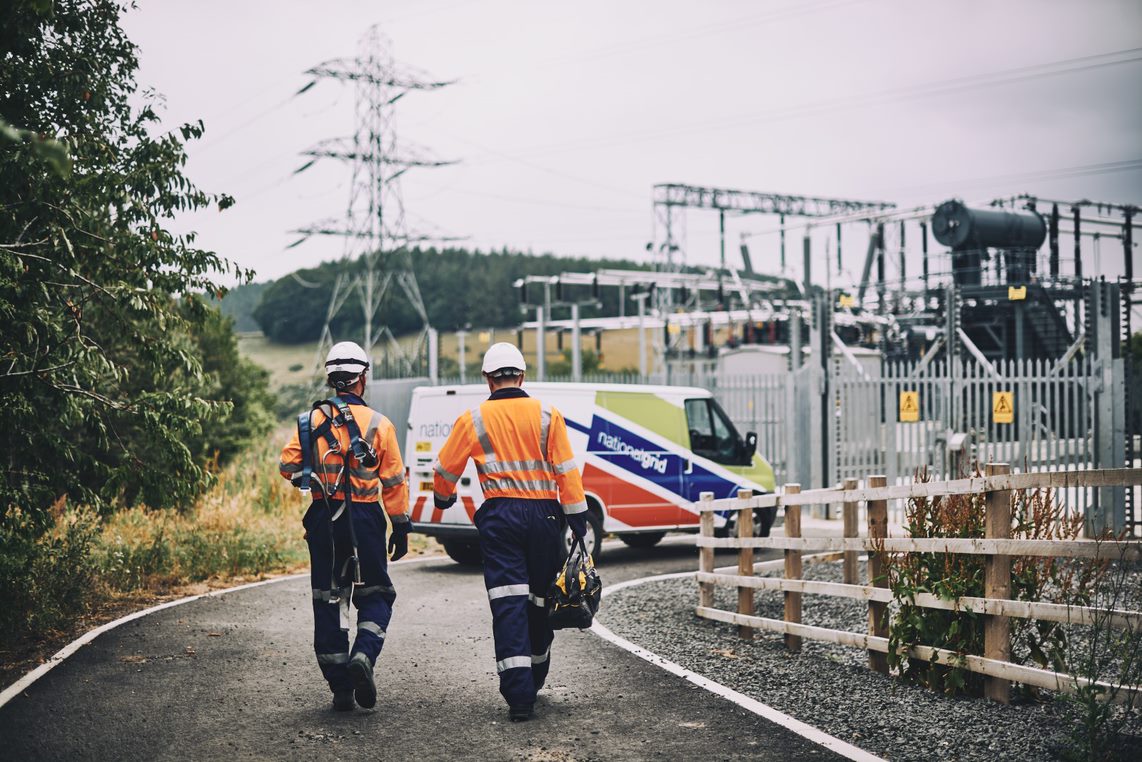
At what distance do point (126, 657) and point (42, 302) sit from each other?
2596 mm

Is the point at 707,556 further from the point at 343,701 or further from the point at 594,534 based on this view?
the point at 343,701

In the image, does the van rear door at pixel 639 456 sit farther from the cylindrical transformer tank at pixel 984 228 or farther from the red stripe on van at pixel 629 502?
the cylindrical transformer tank at pixel 984 228

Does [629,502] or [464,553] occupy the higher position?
[629,502]

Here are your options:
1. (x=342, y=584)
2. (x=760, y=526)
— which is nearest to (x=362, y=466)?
(x=342, y=584)

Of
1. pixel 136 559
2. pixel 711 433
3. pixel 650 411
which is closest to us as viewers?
pixel 136 559

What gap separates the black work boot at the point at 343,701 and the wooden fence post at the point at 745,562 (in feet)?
12.2

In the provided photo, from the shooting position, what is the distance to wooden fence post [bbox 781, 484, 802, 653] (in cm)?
893

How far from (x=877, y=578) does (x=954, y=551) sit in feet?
2.84

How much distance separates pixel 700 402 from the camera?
14922 mm

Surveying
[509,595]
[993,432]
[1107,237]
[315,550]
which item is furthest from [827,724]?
[1107,237]

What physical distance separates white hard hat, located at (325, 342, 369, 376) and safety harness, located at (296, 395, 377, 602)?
0.75 feet

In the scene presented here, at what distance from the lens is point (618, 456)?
1395cm

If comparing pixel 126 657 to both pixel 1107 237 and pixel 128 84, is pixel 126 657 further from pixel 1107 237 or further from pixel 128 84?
pixel 1107 237

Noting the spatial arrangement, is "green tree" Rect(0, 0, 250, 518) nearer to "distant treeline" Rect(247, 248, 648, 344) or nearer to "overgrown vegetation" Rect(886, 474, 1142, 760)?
"overgrown vegetation" Rect(886, 474, 1142, 760)
